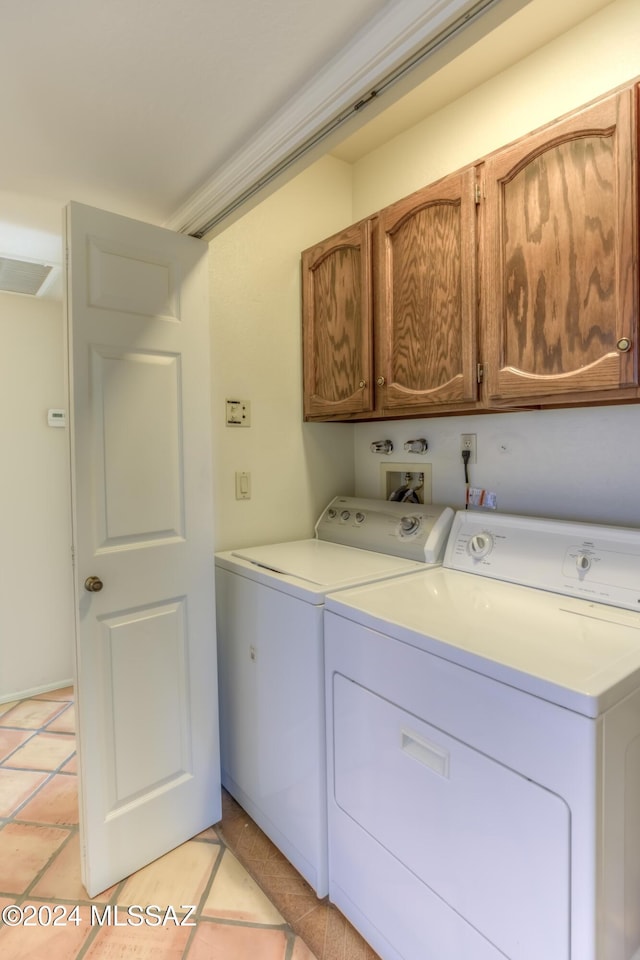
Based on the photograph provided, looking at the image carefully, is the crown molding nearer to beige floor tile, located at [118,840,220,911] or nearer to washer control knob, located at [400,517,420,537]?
washer control knob, located at [400,517,420,537]

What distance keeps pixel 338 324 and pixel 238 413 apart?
0.55 metres

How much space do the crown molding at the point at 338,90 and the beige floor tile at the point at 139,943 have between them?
2070mm

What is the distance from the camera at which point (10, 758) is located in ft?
7.06

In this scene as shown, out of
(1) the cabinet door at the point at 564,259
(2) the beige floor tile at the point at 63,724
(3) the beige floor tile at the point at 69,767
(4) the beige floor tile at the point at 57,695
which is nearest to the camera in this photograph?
(1) the cabinet door at the point at 564,259

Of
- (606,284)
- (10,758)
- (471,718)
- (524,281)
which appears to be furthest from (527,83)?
(10,758)

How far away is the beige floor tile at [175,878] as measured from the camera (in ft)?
4.76

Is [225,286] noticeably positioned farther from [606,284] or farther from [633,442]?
[633,442]

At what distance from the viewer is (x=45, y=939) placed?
52.4 inches

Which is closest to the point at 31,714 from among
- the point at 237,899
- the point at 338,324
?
the point at 237,899

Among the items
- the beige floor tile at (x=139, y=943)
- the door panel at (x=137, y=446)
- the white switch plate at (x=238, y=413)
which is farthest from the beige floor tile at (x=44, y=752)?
the white switch plate at (x=238, y=413)

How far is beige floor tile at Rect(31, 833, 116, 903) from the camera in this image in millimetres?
1464

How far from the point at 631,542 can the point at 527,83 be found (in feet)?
5.07

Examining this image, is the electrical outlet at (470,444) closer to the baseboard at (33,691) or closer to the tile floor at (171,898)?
the tile floor at (171,898)

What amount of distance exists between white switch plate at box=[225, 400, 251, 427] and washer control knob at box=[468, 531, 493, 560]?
3.28 ft
